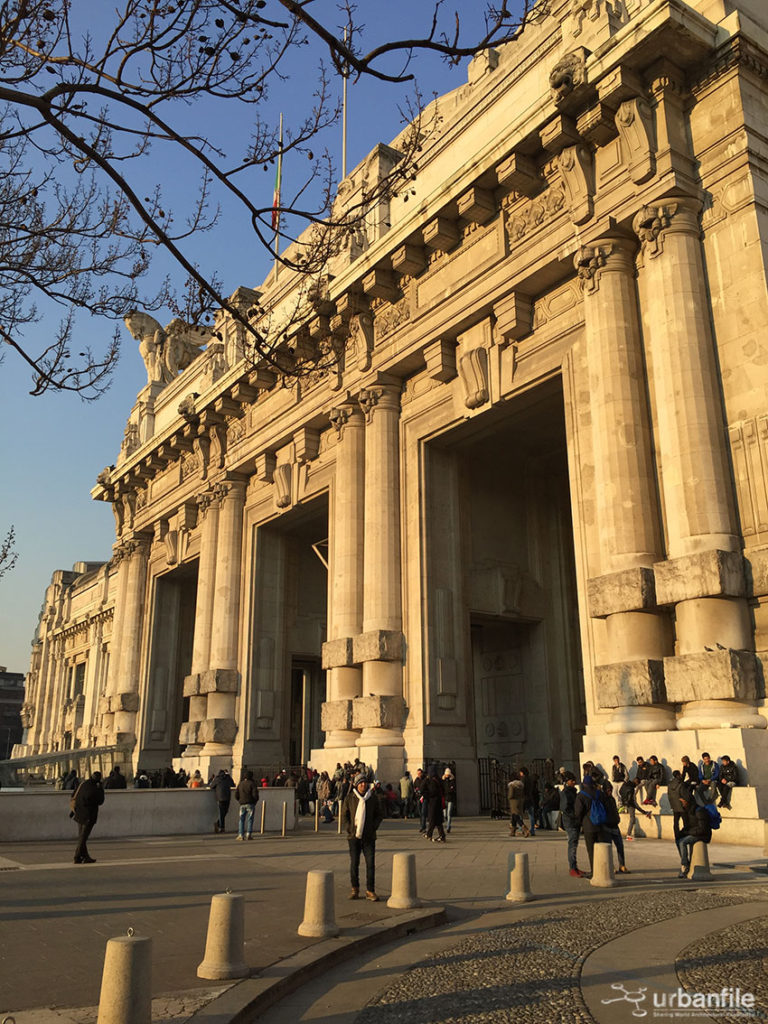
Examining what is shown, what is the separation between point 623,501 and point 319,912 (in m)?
10.8

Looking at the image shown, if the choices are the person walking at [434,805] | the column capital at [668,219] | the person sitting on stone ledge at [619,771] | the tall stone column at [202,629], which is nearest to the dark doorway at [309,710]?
the tall stone column at [202,629]

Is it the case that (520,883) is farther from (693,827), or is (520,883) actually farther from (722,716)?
(722,716)

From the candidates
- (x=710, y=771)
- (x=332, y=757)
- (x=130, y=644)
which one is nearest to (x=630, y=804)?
(x=710, y=771)

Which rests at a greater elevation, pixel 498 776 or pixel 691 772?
pixel 691 772

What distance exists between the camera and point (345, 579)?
24188mm

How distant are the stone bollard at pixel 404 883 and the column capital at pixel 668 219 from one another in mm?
12593

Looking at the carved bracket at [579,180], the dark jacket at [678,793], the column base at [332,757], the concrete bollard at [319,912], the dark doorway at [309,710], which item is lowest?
the concrete bollard at [319,912]

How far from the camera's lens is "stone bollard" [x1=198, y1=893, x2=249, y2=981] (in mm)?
6227

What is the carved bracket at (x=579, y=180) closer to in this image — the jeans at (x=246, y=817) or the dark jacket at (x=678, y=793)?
the dark jacket at (x=678, y=793)

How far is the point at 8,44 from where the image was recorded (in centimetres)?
732

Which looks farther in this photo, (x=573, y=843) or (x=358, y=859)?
(x=573, y=843)

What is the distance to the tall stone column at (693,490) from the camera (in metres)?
14.3

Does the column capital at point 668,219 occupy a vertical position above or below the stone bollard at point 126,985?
above

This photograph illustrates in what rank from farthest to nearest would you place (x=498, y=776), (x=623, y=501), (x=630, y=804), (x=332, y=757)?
(x=332, y=757)
(x=498, y=776)
(x=623, y=501)
(x=630, y=804)
